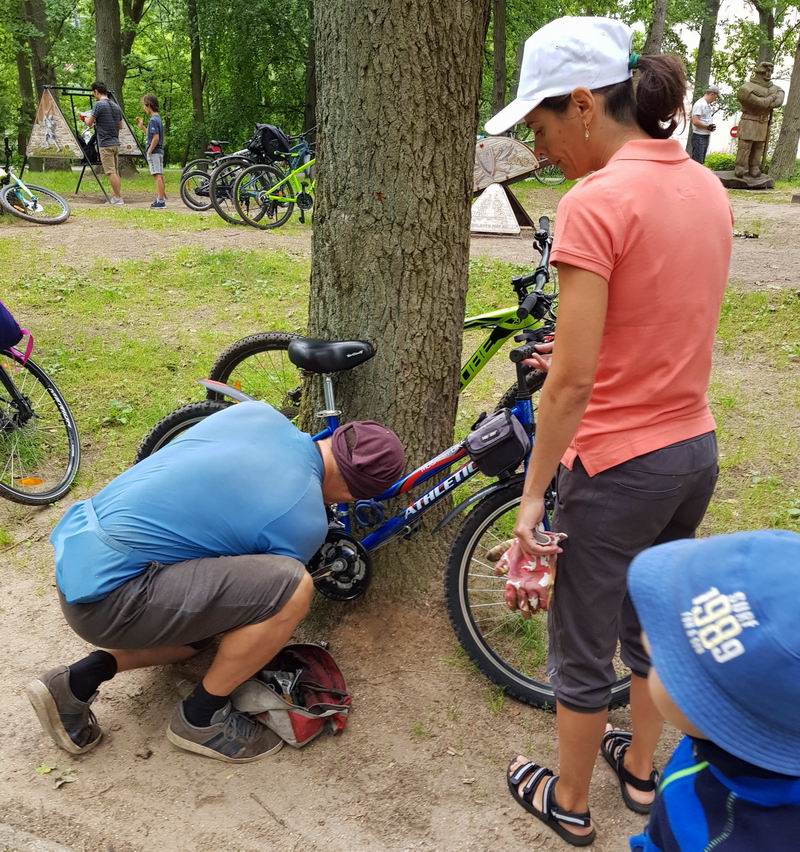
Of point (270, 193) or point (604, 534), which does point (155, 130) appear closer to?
point (270, 193)

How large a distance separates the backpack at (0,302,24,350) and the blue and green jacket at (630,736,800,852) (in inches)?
147

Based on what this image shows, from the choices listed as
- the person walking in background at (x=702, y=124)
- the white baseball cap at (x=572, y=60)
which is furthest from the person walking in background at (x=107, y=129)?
the white baseball cap at (x=572, y=60)

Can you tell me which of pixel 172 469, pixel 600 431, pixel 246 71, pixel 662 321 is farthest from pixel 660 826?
pixel 246 71

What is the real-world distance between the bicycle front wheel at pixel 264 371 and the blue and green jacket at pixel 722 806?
2.77 meters

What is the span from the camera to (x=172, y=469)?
238cm

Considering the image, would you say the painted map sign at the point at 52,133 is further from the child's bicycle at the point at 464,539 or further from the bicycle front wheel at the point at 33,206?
the child's bicycle at the point at 464,539

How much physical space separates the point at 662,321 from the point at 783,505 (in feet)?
8.38

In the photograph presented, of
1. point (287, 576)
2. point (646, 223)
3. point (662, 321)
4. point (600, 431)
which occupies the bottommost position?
point (287, 576)

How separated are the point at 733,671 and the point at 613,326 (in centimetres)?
96

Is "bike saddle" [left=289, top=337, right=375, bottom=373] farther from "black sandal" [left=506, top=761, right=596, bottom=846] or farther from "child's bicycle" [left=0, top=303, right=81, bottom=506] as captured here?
"child's bicycle" [left=0, top=303, right=81, bottom=506]

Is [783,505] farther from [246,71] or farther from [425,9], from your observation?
[246,71]

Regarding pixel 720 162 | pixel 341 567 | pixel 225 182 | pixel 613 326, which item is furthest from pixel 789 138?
pixel 613 326

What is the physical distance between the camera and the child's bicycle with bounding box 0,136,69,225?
941cm

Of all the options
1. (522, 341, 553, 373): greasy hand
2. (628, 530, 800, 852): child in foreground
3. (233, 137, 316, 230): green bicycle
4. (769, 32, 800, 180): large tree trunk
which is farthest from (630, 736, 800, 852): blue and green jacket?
(769, 32, 800, 180): large tree trunk
